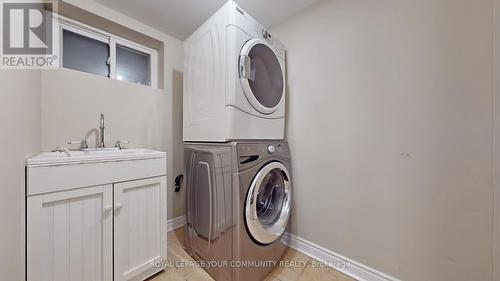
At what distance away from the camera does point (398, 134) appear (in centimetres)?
104

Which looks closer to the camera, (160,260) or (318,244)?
(160,260)

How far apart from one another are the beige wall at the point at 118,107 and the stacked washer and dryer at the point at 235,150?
49 cm

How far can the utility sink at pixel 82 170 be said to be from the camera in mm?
773

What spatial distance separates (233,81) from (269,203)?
0.95 metres

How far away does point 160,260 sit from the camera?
1185 mm

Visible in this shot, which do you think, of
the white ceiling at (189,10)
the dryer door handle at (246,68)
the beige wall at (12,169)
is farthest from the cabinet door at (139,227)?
the white ceiling at (189,10)

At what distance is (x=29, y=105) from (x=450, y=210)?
2170 mm

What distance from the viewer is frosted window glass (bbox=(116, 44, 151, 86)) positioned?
5.42ft

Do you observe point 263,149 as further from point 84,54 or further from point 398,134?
point 84,54

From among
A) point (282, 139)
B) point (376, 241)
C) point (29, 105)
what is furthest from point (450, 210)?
point (29, 105)

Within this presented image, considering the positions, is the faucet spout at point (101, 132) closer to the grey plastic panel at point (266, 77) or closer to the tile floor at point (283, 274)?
the tile floor at point (283, 274)

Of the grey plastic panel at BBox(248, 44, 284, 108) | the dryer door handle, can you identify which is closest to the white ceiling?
the grey plastic panel at BBox(248, 44, 284, 108)

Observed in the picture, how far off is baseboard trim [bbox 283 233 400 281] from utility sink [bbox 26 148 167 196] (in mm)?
1234

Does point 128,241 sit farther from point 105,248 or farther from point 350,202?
point 350,202
